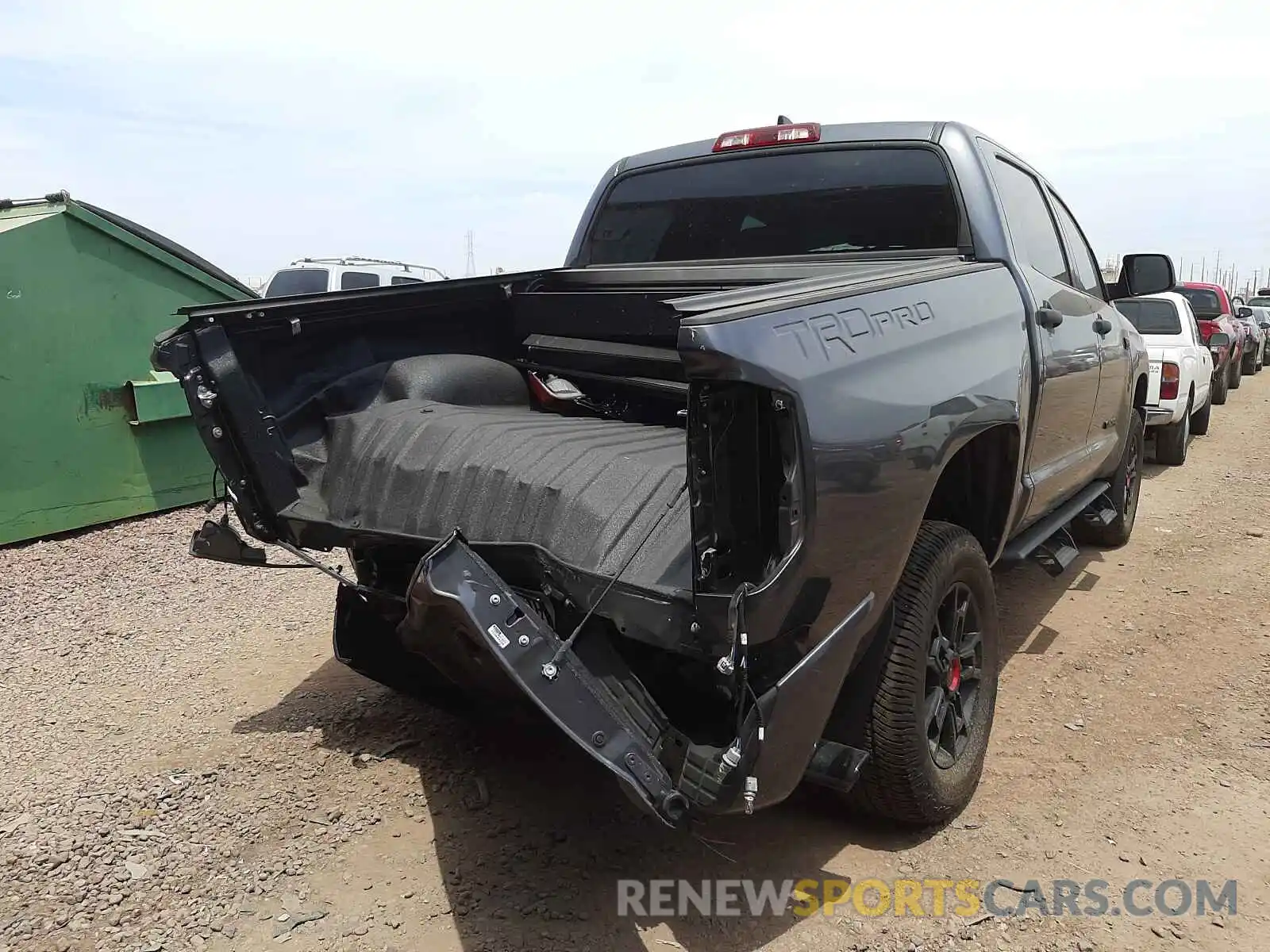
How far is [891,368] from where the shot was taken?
244 cm

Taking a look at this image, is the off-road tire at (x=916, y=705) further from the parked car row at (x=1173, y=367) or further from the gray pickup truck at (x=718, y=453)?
the parked car row at (x=1173, y=367)

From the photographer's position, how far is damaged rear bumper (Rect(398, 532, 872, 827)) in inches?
84.4

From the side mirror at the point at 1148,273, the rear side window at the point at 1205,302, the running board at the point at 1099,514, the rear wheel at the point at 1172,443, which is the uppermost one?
the side mirror at the point at 1148,273

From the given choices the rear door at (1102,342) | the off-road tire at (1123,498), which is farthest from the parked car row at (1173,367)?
the rear door at (1102,342)

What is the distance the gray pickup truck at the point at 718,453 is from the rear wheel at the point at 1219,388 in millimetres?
10821

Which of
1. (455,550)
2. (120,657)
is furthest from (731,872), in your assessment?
(120,657)

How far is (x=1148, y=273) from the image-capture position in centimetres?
510

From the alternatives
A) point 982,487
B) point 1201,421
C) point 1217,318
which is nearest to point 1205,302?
point 1217,318

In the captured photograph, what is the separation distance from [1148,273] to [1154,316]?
17.8ft

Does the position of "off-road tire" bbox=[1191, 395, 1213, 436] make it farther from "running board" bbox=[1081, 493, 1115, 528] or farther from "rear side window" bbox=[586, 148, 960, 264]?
"rear side window" bbox=[586, 148, 960, 264]

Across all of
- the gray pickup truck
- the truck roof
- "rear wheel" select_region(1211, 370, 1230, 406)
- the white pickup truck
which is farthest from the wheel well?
"rear wheel" select_region(1211, 370, 1230, 406)

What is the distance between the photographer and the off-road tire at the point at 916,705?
2.62 metres

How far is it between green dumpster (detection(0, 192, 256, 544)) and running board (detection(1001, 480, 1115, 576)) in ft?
19.5

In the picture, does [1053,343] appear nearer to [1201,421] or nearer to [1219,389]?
[1201,421]
